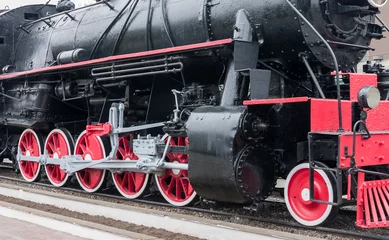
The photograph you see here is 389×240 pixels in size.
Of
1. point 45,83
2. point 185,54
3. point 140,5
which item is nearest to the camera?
point 185,54

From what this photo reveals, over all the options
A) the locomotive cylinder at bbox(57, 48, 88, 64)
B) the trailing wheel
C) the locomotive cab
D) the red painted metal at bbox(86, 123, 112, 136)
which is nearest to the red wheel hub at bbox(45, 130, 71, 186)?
the red painted metal at bbox(86, 123, 112, 136)

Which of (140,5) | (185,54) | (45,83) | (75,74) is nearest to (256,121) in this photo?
(185,54)

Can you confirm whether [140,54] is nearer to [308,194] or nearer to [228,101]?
[228,101]

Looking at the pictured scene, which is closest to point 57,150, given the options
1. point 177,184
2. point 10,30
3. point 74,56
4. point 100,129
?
point 100,129

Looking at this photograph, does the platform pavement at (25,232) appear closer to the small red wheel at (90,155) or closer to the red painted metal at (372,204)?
the small red wheel at (90,155)

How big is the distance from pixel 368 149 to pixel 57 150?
5.71 metres

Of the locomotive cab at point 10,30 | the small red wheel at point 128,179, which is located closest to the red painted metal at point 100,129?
the small red wheel at point 128,179

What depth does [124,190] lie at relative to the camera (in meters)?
7.61

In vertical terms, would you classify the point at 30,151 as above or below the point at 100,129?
below

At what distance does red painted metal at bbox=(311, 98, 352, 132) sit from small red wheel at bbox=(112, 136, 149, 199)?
312cm

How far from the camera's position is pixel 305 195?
17.0ft

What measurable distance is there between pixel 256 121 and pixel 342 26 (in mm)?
1496

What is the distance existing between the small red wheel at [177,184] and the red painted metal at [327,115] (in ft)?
6.54

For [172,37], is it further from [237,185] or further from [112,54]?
[237,185]
